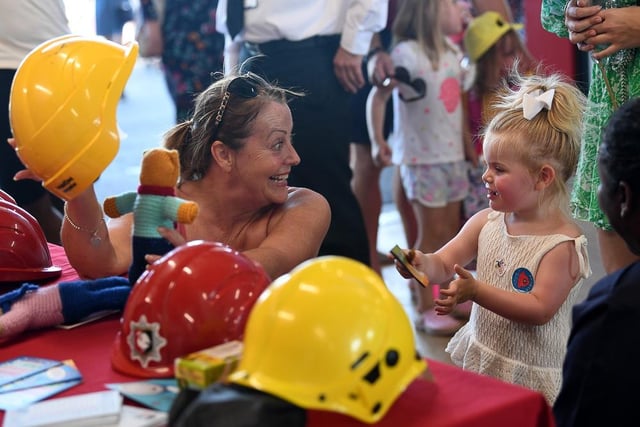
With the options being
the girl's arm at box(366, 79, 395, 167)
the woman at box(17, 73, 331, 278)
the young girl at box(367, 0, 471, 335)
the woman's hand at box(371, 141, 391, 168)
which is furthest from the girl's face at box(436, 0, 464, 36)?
the woman at box(17, 73, 331, 278)

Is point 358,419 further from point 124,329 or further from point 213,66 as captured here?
point 213,66

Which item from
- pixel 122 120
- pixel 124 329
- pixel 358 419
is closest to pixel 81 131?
pixel 124 329

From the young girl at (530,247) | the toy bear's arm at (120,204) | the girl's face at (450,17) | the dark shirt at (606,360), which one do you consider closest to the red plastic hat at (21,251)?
the toy bear's arm at (120,204)

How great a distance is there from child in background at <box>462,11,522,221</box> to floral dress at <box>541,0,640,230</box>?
146cm

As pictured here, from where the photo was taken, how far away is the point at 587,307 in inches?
52.9

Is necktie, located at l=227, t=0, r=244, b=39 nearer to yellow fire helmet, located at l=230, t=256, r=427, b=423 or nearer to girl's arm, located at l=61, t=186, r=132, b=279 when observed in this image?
girl's arm, located at l=61, t=186, r=132, b=279

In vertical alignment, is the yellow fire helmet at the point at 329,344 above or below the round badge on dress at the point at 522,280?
above

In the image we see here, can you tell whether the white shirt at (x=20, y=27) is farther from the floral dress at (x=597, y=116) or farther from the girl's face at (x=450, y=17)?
the floral dress at (x=597, y=116)

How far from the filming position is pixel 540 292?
189 cm

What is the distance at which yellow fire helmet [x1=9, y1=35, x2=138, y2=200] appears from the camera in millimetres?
1512

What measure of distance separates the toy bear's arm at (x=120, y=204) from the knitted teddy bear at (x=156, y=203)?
8 cm

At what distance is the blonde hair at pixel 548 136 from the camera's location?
1972 millimetres

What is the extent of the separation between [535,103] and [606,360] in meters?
0.84

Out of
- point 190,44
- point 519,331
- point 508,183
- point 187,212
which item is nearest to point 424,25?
point 190,44
